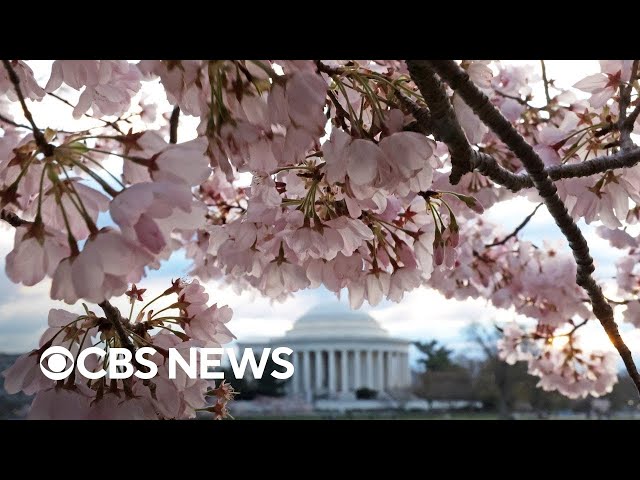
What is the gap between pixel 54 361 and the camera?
24.1 inches

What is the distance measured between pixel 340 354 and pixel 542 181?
60.4 ft

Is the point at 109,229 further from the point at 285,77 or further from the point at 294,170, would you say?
the point at 294,170

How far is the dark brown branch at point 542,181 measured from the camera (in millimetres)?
567

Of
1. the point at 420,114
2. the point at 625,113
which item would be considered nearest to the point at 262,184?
the point at 420,114

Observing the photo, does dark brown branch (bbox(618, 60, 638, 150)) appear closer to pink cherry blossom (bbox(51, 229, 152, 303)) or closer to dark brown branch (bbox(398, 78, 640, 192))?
dark brown branch (bbox(398, 78, 640, 192))

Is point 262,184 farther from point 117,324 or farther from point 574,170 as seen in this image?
point 574,170

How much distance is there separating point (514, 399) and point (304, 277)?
1817 cm

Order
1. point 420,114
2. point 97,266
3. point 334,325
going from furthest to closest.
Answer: point 334,325 < point 420,114 < point 97,266

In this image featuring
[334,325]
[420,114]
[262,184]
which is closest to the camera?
[420,114]

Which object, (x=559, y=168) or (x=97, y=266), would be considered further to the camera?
(x=559, y=168)

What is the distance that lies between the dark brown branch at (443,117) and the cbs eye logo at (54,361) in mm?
373

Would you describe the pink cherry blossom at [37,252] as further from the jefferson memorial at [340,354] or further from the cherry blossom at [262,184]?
the jefferson memorial at [340,354]

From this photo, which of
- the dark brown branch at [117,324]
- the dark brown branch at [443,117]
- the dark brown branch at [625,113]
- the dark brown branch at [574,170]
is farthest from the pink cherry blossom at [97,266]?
the dark brown branch at [625,113]
